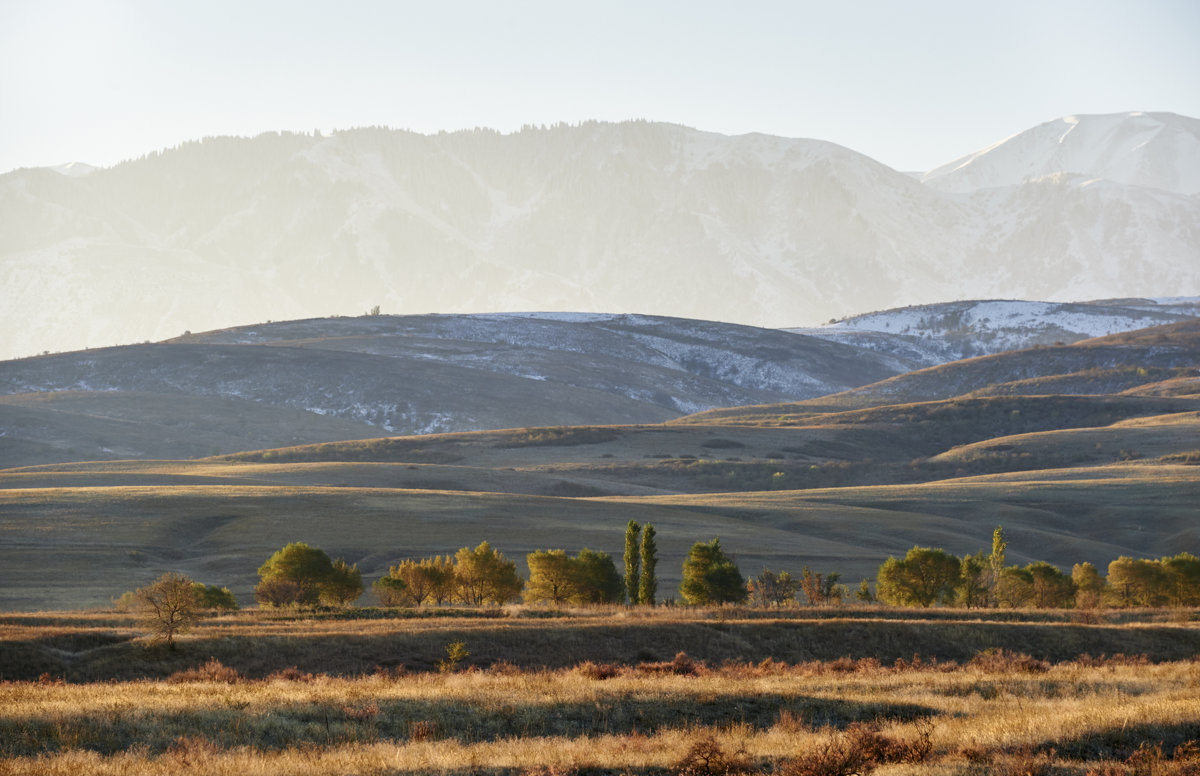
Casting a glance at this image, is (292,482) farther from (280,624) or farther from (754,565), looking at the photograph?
(280,624)

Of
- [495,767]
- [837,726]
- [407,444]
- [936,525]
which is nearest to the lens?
[495,767]

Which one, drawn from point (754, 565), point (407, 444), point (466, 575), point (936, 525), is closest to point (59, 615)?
point (466, 575)

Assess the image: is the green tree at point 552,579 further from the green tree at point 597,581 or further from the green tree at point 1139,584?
the green tree at point 1139,584

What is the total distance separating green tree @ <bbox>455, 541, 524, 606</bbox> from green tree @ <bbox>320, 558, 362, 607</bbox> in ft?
17.2

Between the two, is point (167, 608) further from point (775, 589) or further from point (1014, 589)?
point (1014, 589)

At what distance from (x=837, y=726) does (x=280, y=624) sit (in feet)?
85.4

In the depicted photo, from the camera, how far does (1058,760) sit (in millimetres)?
17734

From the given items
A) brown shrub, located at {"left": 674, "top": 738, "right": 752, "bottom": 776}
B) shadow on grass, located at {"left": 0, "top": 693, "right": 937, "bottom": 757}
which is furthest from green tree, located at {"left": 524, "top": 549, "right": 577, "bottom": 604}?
brown shrub, located at {"left": 674, "top": 738, "right": 752, "bottom": 776}

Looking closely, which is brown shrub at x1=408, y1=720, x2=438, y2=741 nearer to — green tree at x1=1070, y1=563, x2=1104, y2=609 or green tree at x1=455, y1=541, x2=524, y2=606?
green tree at x1=455, y1=541, x2=524, y2=606

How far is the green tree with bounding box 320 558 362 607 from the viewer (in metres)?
62.0

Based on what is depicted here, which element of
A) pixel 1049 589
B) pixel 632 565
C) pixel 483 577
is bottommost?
pixel 1049 589

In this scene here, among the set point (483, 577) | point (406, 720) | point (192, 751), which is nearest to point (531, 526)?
point (483, 577)

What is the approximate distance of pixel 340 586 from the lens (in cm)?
6222

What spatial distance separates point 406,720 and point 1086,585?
56630mm
